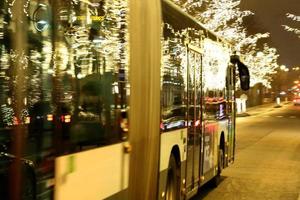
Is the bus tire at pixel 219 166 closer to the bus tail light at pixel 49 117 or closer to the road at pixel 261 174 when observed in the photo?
the road at pixel 261 174

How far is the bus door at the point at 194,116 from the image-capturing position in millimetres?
9414

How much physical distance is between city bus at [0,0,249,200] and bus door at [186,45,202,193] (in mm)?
18

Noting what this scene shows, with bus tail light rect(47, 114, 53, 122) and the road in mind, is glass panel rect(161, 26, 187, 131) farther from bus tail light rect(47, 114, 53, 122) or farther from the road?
bus tail light rect(47, 114, 53, 122)

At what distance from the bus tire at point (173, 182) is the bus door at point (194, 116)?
55 centimetres

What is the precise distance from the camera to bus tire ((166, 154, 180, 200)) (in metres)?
8.46

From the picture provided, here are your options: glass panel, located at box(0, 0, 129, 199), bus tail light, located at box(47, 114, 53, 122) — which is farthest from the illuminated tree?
bus tail light, located at box(47, 114, 53, 122)

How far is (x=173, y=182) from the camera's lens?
8688 millimetres

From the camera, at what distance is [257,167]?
16.7 metres

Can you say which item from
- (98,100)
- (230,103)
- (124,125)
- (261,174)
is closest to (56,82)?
(98,100)

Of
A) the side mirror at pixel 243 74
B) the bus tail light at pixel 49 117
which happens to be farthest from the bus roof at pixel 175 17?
the side mirror at pixel 243 74

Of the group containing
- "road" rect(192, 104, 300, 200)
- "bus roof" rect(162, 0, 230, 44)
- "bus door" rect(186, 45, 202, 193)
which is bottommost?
"road" rect(192, 104, 300, 200)

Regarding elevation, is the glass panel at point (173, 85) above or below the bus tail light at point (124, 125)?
above

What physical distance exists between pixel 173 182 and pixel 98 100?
3.45 metres

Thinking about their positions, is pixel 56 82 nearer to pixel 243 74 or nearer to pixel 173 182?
pixel 173 182
